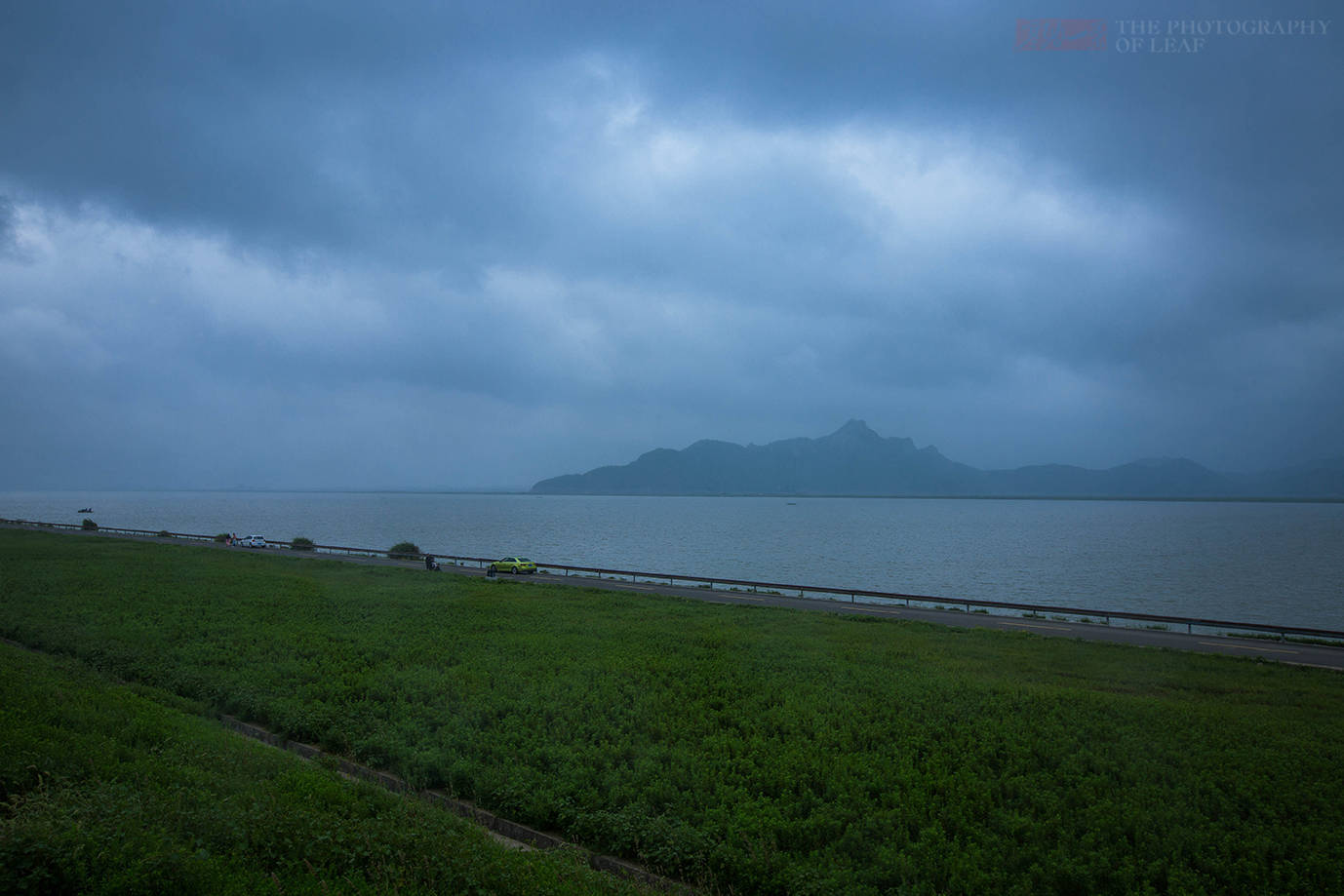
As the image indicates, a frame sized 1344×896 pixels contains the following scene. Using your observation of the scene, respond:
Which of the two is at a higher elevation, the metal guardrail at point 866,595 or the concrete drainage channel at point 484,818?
the concrete drainage channel at point 484,818

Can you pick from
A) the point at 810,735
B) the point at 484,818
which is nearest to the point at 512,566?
the point at 810,735

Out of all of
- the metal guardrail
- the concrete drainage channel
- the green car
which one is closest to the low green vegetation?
the concrete drainage channel

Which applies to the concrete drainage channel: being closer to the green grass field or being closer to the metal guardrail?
the green grass field

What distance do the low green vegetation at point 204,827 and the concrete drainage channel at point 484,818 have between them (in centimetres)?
70

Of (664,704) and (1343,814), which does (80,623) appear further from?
(1343,814)

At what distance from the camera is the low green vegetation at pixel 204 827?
6539mm

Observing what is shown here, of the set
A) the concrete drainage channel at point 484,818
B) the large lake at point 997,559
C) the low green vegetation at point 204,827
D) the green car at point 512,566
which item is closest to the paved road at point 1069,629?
the green car at point 512,566

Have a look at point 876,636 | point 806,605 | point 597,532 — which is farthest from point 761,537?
point 876,636

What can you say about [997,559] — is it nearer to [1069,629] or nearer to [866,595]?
[866,595]

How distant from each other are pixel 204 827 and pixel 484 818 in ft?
12.9

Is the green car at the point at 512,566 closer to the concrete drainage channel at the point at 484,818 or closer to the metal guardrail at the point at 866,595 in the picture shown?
the metal guardrail at the point at 866,595

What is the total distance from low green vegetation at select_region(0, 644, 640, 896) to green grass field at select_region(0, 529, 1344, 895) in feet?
6.48

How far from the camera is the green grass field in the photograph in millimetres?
8812

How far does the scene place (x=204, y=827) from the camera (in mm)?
7781
